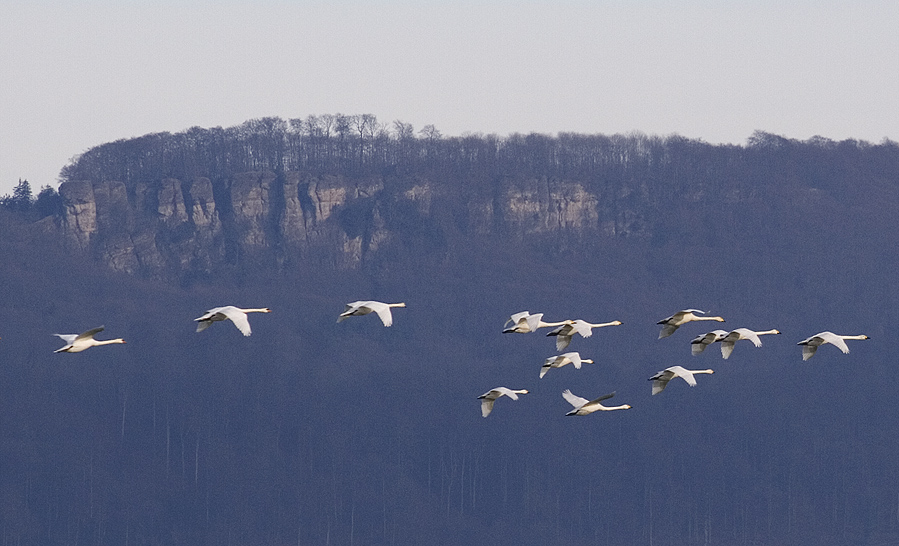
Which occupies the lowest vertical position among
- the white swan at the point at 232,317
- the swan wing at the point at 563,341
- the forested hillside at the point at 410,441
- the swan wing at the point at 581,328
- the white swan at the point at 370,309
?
the forested hillside at the point at 410,441

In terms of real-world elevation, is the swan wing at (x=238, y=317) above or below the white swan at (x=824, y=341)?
above

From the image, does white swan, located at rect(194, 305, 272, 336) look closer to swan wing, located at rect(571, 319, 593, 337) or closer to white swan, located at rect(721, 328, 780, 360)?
swan wing, located at rect(571, 319, 593, 337)

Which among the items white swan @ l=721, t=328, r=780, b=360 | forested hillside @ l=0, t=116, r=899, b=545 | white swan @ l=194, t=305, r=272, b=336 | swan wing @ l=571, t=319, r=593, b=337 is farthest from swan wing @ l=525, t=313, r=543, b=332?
forested hillside @ l=0, t=116, r=899, b=545

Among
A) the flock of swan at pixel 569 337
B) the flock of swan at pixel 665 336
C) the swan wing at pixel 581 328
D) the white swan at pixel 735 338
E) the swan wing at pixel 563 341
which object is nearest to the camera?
the flock of swan at pixel 569 337

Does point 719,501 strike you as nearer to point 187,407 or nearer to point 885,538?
point 885,538

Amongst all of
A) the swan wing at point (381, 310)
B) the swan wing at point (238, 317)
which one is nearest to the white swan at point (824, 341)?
the swan wing at point (381, 310)

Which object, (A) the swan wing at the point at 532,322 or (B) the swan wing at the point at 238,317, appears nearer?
(B) the swan wing at the point at 238,317

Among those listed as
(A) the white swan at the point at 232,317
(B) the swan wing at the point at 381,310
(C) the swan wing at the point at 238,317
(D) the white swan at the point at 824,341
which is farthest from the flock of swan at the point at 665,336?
(C) the swan wing at the point at 238,317

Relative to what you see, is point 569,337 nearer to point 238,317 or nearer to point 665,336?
point 665,336

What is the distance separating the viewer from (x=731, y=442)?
17112 cm

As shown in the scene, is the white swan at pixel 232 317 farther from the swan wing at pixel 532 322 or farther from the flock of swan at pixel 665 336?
the swan wing at pixel 532 322

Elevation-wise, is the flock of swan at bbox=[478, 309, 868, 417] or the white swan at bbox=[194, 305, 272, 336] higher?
the white swan at bbox=[194, 305, 272, 336]

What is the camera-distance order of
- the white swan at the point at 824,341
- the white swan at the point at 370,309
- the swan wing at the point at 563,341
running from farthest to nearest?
1. the swan wing at the point at 563,341
2. the white swan at the point at 824,341
3. the white swan at the point at 370,309

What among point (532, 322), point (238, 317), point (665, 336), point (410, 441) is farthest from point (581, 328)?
point (410, 441)
